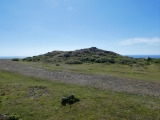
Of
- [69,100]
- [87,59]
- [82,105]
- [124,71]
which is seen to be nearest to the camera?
[82,105]

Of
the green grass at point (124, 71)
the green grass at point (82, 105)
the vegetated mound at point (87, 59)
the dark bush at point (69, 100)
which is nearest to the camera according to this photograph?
the green grass at point (82, 105)

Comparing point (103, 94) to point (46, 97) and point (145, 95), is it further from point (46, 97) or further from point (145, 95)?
point (46, 97)

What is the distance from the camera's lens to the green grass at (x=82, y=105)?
13.8m

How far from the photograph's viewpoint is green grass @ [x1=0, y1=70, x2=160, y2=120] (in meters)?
13.8

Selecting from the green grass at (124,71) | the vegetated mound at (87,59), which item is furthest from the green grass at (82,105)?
the vegetated mound at (87,59)

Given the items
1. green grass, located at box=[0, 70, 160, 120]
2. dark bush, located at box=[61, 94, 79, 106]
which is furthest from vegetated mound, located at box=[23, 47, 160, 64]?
dark bush, located at box=[61, 94, 79, 106]

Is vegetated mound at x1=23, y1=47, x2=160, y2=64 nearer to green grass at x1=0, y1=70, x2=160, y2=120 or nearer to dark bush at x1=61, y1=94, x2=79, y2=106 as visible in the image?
green grass at x1=0, y1=70, x2=160, y2=120

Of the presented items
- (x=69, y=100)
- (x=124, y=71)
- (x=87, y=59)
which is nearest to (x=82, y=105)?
(x=69, y=100)

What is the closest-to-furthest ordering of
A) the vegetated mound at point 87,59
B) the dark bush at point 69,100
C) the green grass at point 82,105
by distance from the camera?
the green grass at point 82,105, the dark bush at point 69,100, the vegetated mound at point 87,59

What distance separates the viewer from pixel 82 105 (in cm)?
1580

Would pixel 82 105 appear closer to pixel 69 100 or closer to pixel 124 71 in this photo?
pixel 69 100

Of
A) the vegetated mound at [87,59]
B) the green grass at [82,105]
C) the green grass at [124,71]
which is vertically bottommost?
the green grass at [82,105]

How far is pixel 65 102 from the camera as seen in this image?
16609mm

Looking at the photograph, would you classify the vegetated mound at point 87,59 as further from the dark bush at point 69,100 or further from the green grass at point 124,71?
the dark bush at point 69,100
